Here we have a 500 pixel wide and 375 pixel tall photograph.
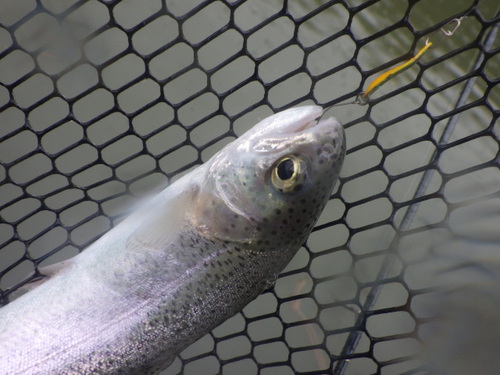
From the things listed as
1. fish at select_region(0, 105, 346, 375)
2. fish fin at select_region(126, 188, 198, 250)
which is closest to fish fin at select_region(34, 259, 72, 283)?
fish at select_region(0, 105, 346, 375)

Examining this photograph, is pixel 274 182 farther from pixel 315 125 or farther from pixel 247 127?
pixel 247 127

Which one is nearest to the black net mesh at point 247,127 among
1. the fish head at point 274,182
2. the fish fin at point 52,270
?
the fish fin at point 52,270

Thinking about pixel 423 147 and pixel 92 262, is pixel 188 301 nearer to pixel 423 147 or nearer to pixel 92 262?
pixel 92 262

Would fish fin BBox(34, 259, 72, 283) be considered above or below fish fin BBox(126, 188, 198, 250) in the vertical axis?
above

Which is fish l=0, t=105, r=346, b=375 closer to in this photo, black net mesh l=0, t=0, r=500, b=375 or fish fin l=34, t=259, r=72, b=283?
fish fin l=34, t=259, r=72, b=283

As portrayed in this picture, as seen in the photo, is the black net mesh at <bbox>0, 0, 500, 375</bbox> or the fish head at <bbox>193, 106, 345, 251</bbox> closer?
the fish head at <bbox>193, 106, 345, 251</bbox>

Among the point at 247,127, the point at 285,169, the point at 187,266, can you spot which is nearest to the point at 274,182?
the point at 285,169

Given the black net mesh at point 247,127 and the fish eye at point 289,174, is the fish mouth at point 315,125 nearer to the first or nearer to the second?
the fish eye at point 289,174
